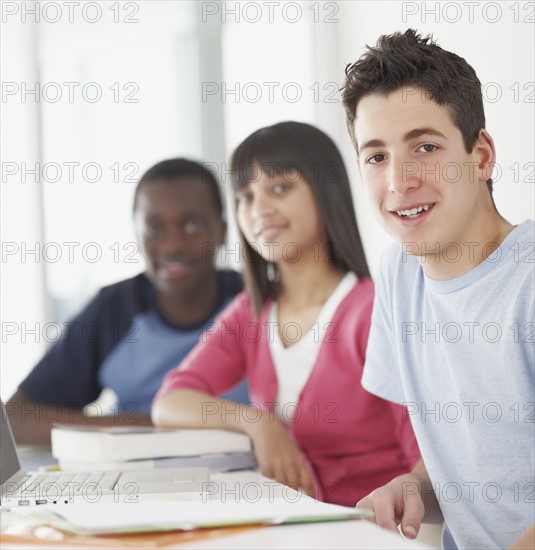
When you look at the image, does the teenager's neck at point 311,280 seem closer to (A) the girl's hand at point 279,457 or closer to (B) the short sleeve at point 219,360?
(B) the short sleeve at point 219,360

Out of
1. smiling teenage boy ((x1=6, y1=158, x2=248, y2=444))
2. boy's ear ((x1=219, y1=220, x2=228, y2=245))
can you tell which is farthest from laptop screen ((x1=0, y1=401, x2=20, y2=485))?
boy's ear ((x1=219, y1=220, x2=228, y2=245))

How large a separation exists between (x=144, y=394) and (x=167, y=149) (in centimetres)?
126

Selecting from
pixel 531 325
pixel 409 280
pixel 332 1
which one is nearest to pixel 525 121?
pixel 409 280

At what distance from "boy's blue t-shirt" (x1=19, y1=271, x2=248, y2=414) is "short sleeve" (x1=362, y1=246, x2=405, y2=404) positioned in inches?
28.0

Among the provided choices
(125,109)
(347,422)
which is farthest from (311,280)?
(125,109)

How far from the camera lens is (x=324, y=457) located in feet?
4.54

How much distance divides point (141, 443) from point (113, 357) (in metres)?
0.69

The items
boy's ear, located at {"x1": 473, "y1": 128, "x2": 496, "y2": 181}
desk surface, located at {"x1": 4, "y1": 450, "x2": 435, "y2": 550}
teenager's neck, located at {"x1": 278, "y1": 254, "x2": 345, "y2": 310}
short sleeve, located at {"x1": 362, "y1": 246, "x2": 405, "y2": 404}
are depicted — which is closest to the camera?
desk surface, located at {"x1": 4, "y1": 450, "x2": 435, "y2": 550}

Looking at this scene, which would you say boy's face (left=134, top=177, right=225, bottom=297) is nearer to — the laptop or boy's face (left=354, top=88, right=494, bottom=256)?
the laptop

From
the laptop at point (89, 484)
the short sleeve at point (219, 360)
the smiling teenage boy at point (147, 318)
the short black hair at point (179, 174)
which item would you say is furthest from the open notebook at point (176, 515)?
the short black hair at point (179, 174)

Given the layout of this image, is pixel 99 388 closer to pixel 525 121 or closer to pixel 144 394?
pixel 144 394

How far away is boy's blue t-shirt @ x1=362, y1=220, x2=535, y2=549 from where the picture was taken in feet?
3.15

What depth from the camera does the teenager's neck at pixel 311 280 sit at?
1471mm

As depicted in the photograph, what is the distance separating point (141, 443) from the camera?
1.23m
